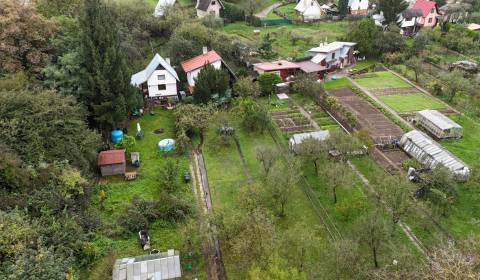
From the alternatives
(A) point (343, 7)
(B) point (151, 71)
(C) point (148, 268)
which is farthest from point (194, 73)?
(A) point (343, 7)

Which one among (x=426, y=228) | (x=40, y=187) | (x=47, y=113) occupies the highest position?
(x=47, y=113)

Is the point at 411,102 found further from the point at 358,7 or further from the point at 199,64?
the point at 358,7

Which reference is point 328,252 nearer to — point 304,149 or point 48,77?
point 304,149

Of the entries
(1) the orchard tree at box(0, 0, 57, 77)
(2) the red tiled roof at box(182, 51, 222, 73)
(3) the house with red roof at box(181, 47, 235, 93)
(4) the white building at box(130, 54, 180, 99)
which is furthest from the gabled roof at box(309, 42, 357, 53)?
(1) the orchard tree at box(0, 0, 57, 77)

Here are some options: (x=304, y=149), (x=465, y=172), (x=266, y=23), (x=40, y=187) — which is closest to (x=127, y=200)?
(x=40, y=187)

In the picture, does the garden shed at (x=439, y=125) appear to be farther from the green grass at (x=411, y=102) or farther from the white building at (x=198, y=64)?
the white building at (x=198, y=64)

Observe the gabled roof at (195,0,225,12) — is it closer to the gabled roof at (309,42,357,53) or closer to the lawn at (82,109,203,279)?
the gabled roof at (309,42,357,53)

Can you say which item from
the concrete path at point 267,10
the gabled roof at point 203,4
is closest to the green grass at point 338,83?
the gabled roof at point 203,4
